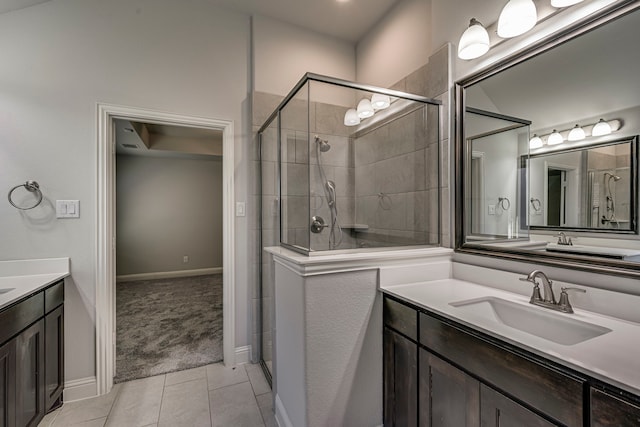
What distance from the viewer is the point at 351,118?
7.84 ft

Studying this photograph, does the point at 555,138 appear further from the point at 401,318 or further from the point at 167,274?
the point at 167,274

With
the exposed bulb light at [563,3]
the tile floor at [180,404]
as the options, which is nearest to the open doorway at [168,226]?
the tile floor at [180,404]

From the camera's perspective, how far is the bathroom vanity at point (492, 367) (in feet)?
2.39

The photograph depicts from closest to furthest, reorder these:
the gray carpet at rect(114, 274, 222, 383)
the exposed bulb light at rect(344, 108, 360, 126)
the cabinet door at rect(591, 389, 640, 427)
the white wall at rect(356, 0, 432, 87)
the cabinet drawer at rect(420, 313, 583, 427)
Result: the cabinet door at rect(591, 389, 640, 427) < the cabinet drawer at rect(420, 313, 583, 427) < the white wall at rect(356, 0, 432, 87) < the exposed bulb light at rect(344, 108, 360, 126) < the gray carpet at rect(114, 274, 222, 383)

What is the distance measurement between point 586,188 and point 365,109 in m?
1.48

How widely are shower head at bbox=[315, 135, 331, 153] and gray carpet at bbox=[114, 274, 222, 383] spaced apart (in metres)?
2.07

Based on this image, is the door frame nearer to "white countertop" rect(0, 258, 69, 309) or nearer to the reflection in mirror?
"white countertop" rect(0, 258, 69, 309)

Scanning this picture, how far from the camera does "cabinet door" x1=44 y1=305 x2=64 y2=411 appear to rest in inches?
67.6

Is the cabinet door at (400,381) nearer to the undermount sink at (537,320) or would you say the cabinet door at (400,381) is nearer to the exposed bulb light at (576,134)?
the undermount sink at (537,320)

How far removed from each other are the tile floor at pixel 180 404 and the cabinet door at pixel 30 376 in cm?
27

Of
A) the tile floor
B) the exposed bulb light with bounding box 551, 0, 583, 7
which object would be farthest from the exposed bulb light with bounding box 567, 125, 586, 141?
the tile floor

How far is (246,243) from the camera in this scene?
2479 mm

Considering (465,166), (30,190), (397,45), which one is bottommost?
(30,190)

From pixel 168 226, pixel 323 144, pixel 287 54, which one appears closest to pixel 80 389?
pixel 323 144
